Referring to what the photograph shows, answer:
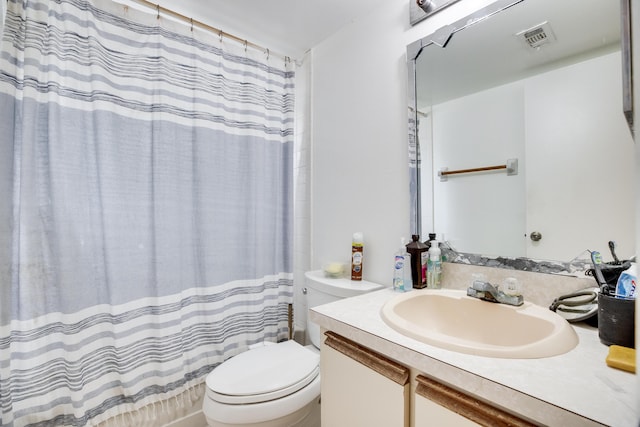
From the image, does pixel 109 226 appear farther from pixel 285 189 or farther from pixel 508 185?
pixel 508 185

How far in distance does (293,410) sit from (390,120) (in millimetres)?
1273

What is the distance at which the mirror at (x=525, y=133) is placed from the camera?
0.82 m

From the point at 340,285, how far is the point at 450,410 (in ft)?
A: 2.51

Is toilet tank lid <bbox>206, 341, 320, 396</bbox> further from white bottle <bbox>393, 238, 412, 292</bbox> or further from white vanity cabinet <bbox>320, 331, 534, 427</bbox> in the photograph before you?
white bottle <bbox>393, 238, 412, 292</bbox>

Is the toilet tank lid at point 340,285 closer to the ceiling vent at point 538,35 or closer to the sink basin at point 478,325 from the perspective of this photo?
the sink basin at point 478,325

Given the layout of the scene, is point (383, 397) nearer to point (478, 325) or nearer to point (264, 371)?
point (478, 325)

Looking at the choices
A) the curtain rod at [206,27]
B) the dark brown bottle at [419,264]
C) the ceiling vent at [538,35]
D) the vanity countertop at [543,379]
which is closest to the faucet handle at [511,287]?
the vanity countertop at [543,379]

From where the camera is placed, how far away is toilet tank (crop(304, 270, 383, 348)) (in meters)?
1.29

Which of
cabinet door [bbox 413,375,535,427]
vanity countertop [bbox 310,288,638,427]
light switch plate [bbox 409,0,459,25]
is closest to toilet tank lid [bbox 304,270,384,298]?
vanity countertop [bbox 310,288,638,427]

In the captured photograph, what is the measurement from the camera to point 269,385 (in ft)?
3.54

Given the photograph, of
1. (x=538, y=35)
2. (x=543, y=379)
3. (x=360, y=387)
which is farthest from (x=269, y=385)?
(x=538, y=35)

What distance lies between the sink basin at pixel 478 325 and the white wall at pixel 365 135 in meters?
0.35

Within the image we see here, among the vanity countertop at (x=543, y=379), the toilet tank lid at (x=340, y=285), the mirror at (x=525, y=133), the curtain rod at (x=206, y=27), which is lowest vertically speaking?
the toilet tank lid at (x=340, y=285)

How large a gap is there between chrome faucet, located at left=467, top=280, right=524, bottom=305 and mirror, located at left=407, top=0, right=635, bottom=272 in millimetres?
165
